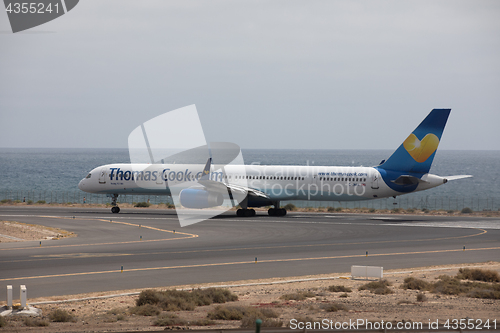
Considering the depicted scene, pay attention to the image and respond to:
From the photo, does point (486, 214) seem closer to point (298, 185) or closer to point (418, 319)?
point (298, 185)

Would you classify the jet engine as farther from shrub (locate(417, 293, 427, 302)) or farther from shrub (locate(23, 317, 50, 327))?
shrub (locate(23, 317, 50, 327))

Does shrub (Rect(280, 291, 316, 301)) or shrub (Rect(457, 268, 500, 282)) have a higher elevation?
shrub (Rect(280, 291, 316, 301))

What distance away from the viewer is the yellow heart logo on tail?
43594mm

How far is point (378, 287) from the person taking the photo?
18.7m

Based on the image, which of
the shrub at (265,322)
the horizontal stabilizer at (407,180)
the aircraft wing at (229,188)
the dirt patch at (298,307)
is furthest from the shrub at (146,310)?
the horizontal stabilizer at (407,180)

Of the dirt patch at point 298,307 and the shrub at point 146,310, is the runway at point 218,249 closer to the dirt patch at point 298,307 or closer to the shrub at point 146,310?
the dirt patch at point 298,307

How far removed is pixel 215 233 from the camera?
35500 millimetres

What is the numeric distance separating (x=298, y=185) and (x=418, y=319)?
A: 32.4 meters

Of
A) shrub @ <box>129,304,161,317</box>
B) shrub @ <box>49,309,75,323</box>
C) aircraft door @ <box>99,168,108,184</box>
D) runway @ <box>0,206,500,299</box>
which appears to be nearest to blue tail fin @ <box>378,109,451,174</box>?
runway @ <box>0,206,500,299</box>

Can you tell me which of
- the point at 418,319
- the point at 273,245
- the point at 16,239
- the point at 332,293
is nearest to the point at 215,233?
the point at 273,245

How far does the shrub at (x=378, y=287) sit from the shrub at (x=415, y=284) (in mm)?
562

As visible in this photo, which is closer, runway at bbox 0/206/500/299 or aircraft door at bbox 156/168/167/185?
runway at bbox 0/206/500/299

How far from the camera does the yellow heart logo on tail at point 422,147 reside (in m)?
43.6

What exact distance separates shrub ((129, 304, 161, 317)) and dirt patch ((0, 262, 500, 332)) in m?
0.14
